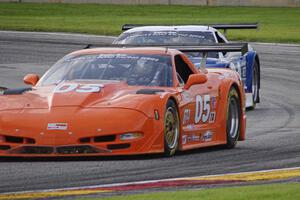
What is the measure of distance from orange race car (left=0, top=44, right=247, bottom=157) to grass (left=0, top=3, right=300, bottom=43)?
2364 cm

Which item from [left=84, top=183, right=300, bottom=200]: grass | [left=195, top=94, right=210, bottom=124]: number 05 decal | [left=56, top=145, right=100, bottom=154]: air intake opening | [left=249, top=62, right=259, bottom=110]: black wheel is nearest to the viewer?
[left=84, top=183, right=300, bottom=200]: grass

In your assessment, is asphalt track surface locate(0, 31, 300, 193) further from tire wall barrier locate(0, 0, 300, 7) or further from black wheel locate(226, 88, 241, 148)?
tire wall barrier locate(0, 0, 300, 7)

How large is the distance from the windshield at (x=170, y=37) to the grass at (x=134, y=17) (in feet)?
56.4

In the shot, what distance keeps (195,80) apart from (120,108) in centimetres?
131

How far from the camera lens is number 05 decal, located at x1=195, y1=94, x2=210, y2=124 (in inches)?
489

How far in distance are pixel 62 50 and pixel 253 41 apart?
6.90 meters

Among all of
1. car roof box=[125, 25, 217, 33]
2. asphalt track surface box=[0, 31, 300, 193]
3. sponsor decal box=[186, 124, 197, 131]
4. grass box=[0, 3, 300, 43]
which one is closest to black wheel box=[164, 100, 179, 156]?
asphalt track surface box=[0, 31, 300, 193]

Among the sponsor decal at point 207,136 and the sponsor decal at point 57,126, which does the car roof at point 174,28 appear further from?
the sponsor decal at point 57,126

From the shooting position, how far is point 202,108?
12.5 meters

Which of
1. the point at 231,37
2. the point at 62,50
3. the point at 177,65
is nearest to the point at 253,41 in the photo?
the point at 231,37

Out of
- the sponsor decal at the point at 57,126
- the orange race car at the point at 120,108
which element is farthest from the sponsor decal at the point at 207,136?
the sponsor decal at the point at 57,126

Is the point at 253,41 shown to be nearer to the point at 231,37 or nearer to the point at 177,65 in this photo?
the point at 231,37

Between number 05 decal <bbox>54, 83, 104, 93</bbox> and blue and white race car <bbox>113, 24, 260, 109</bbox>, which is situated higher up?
number 05 decal <bbox>54, 83, 104, 93</bbox>

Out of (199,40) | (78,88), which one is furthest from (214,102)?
(199,40)
